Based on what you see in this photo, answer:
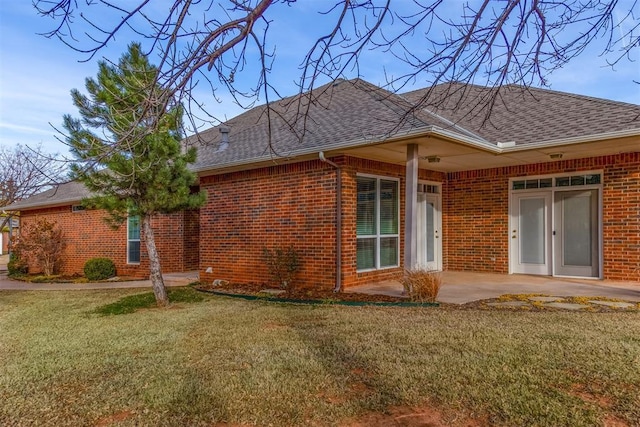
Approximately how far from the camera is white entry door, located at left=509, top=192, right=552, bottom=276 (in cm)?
1052

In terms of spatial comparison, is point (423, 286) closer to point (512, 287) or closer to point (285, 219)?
point (512, 287)

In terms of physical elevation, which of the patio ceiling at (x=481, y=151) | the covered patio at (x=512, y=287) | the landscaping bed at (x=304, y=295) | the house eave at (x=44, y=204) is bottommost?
the landscaping bed at (x=304, y=295)

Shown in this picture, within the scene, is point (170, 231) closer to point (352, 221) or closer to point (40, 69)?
point (352, 221)

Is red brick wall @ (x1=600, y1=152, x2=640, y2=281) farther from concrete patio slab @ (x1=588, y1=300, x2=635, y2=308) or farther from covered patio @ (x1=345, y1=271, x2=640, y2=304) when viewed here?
concrete patio slab @ (x1=588, y1=300, x2=635, y2=308)

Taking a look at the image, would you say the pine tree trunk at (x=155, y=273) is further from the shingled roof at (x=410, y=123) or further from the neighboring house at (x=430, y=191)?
the neighboring house at (x=430, y=191)

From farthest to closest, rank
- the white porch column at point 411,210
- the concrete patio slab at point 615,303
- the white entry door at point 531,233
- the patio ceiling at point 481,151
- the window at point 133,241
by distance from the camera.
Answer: the window at point 133,241
the white entry door at point 531,233
the patio ceiling at point 481,151
the white porch column at point 411,210
the concrete patio slab at point 615,303

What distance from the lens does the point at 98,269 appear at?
44.1ft

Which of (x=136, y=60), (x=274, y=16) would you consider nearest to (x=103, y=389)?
(x=274, y=16)

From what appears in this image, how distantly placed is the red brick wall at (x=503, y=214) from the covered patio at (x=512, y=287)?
0.70m

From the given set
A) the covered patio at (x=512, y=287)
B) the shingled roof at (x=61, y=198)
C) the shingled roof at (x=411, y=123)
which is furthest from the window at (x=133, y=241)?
the covered patio at (x=512, y=287)

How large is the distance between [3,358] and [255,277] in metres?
5.56

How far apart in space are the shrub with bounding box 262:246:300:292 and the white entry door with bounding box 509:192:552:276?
17.9ft

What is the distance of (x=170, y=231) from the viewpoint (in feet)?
43.1

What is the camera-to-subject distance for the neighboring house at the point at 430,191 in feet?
27.3
